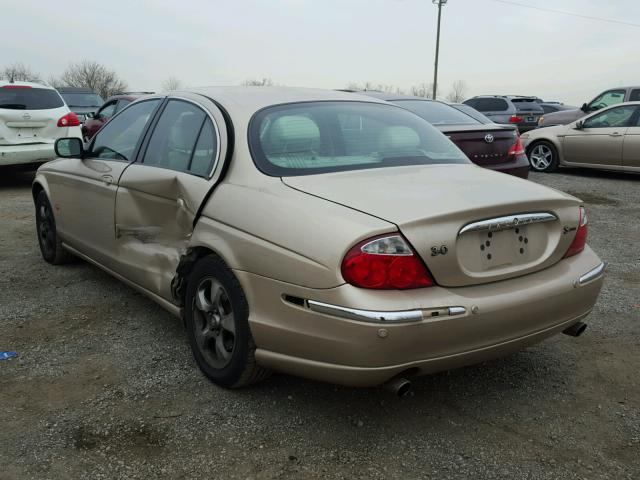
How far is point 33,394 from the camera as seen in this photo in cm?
305

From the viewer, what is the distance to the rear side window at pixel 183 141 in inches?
128

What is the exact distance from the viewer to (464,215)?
8.09 ft

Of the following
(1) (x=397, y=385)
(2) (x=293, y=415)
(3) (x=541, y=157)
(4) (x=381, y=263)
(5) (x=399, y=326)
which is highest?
(4) (x=381, y=263)

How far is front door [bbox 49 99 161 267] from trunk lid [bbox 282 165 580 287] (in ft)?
5.44

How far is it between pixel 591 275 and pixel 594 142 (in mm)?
8982

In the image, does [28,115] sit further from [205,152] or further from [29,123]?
[205,152]

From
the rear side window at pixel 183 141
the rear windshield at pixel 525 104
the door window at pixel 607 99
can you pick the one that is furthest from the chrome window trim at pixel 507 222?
the rear windshield at pixel 525 104

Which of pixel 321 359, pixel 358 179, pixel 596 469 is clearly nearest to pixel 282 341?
pixel 321 359

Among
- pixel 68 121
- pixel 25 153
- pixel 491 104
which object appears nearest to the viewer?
pixel 25 153

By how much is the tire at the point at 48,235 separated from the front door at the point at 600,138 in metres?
9.25

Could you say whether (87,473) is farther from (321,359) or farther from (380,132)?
(380,132)

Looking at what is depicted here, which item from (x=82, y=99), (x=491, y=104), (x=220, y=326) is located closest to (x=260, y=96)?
(x=220, y=326)

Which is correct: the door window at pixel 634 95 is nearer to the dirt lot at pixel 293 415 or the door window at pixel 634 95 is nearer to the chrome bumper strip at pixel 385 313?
the dirt lot at pixel 293 415

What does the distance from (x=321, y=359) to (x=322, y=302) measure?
26cm
